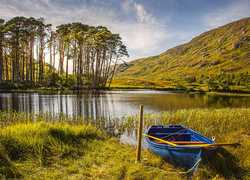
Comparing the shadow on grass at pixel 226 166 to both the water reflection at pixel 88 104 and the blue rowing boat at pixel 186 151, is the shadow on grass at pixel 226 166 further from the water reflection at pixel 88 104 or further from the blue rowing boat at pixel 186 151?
the water reflection at pixel 88 104

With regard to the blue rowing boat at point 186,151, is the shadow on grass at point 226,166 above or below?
below

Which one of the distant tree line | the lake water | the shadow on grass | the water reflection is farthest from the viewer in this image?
the distant tree line

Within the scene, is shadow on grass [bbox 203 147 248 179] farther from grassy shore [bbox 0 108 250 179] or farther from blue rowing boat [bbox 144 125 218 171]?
blue rowing boat [bbox 144 125 218 171]

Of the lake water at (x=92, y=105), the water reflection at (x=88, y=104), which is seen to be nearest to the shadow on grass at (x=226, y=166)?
the lake water at (x=92, y=105)

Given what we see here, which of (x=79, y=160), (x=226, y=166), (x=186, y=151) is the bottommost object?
(x=226, y=166)

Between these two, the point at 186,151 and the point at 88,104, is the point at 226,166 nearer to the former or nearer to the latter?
the point at 186,151

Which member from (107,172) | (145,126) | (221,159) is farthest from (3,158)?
(145,126)

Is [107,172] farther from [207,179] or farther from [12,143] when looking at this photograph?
[12,143]

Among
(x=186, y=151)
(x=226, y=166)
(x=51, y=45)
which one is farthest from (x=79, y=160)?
(x=51, y=45)

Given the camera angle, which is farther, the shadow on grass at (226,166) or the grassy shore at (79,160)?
the shadow on grass at (226,166)

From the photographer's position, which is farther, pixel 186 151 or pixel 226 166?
pixel 226 166

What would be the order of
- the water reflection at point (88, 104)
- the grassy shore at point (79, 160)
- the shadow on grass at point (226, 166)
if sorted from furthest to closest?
the water reflection at point (88, 104) < the shadow on grass at point (226, 166) < the grassy shore at point (79, 160)

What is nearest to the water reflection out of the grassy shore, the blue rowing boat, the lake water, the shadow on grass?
the lake water

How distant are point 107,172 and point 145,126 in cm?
886
